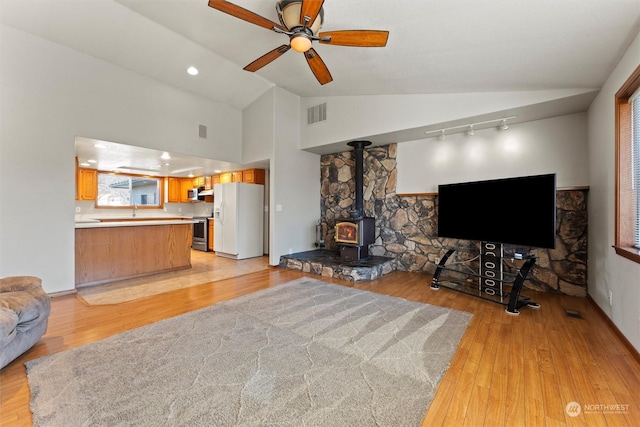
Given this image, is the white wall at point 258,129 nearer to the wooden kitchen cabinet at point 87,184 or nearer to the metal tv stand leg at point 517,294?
the wooden kitchen cabinet at point 87,184

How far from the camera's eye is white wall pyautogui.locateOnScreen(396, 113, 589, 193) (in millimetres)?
3365

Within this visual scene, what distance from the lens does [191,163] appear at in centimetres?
559

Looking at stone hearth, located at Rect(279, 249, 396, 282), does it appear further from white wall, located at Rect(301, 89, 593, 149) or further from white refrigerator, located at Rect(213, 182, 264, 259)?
white wall, located at Rect(301, 89, 593, 149)

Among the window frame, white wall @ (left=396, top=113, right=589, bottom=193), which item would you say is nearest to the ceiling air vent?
white wall @ (left=396, top=113, right=589, bottom=193)

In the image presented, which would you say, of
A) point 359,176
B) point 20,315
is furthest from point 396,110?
point 20,315

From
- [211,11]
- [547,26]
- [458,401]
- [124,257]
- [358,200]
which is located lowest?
[458,401]

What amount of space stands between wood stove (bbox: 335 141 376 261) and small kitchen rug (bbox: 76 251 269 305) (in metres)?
1.59

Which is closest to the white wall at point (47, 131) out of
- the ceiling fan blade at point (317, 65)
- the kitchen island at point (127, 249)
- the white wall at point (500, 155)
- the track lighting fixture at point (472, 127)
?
the kitchen island at point (127, 249)

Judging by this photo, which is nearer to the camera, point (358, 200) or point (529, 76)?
point (529, 76)

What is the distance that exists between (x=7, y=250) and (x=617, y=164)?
640 cm

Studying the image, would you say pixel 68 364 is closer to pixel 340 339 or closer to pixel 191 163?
pixel 340 339

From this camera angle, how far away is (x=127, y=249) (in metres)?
4.27

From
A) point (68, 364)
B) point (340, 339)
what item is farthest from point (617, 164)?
point (68, 364)

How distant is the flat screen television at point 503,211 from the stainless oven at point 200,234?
5732mm
